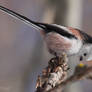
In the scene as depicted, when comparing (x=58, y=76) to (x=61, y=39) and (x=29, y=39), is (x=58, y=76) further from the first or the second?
(x=29, y=39)

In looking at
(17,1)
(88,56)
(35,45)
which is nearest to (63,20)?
(88,56)

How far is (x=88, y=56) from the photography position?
131 centimetres

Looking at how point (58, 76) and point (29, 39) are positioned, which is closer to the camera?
point (58, 76)

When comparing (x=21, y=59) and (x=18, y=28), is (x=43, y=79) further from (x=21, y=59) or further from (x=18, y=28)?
(x=18, y=28)

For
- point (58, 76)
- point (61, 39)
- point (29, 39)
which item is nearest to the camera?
point (58, 76)

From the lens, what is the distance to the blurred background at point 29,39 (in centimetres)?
124

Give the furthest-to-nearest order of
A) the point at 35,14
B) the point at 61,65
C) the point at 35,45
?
the point at 35,14 → the point at 35,45 → the point at 61,65

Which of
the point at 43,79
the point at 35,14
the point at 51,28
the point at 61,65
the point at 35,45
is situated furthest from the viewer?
the point at 35,14

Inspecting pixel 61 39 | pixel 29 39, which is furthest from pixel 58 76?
pixel 29 39

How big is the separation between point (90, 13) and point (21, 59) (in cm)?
67

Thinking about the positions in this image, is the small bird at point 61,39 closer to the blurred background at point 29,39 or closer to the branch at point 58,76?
the blurred background at point 29,39

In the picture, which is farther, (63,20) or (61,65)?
(63,20)

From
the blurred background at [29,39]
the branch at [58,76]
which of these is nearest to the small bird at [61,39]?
the blurred background at [29,39]

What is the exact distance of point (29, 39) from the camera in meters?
1.63
